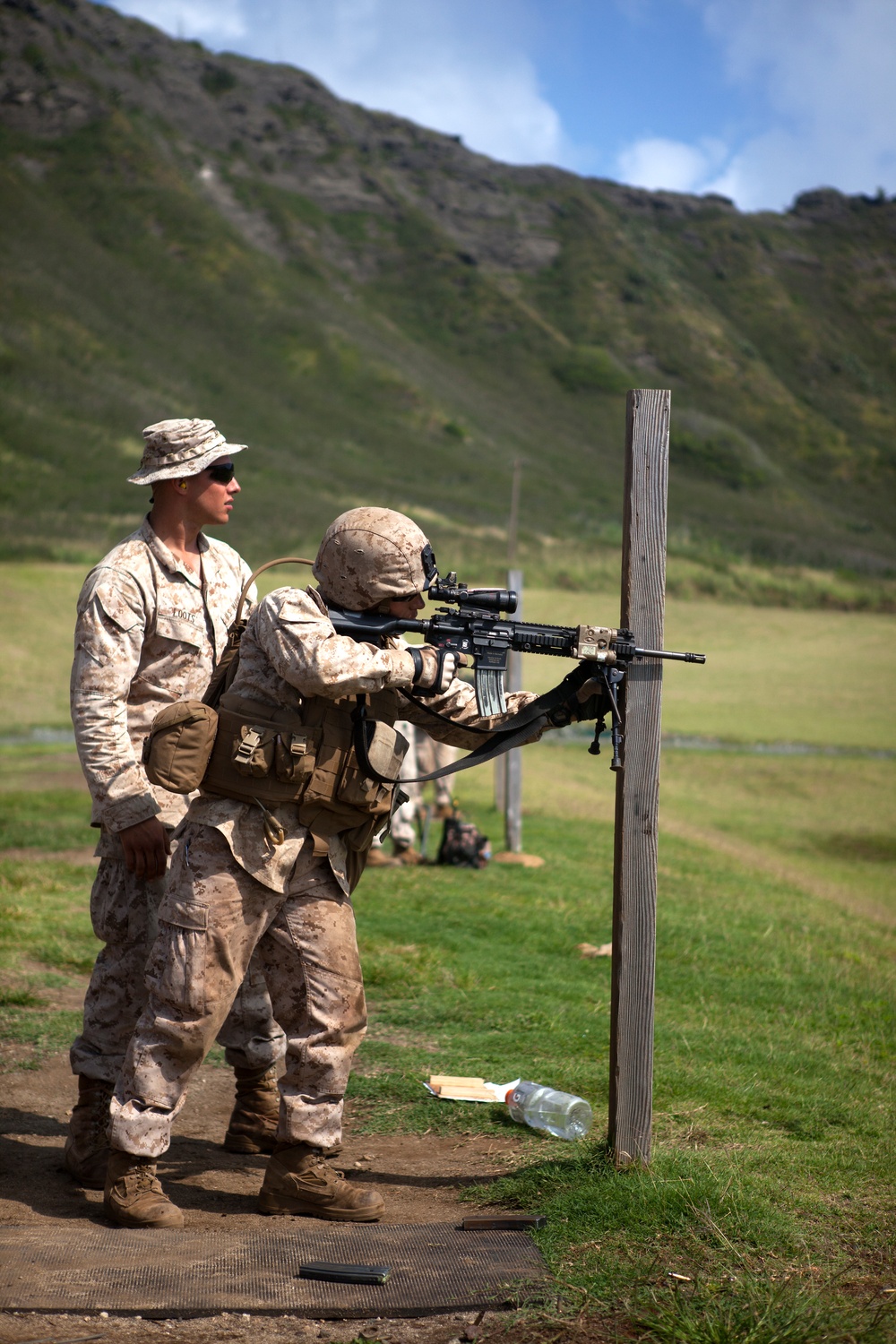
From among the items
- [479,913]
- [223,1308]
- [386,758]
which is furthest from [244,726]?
[479,913]

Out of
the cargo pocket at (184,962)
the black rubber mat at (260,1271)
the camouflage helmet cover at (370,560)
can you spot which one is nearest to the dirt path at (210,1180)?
the black rubber mat at (260,1271)

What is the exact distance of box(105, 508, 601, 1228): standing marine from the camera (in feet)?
12.3

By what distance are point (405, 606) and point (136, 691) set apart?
1.09 meters

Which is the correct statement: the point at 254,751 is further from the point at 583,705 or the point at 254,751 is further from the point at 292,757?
the point at 583,705

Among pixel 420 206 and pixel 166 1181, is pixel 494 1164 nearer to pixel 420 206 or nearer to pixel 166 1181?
pixel 166 1181

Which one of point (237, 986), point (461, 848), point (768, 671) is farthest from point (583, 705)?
point (768, 671)

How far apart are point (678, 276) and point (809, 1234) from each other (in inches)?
6257

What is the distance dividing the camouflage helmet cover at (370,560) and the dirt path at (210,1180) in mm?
2058

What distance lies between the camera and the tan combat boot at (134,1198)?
3.77m

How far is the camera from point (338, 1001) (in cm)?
393

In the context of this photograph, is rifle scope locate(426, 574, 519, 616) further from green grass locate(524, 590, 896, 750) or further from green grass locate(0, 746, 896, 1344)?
green grass locate(524, 590, 896, 750)

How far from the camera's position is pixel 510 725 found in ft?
13.5

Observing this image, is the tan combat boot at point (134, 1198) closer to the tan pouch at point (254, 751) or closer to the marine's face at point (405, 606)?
the tan pouch at point (254, 751)

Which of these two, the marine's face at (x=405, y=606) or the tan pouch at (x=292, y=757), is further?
the marine's face at (x=405, y=606)
